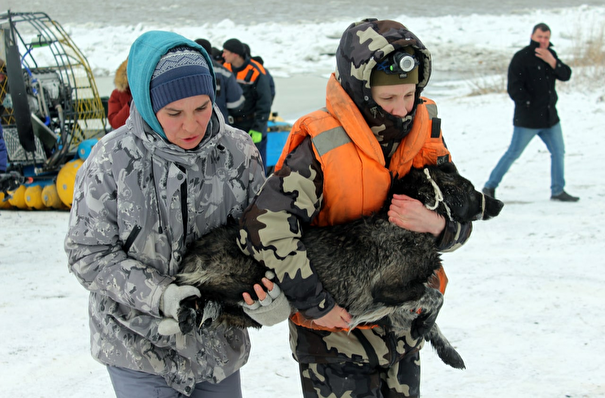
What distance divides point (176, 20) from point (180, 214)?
33657 mm

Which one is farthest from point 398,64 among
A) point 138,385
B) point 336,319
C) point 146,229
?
point 138,385

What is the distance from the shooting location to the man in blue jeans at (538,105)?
6.75 m

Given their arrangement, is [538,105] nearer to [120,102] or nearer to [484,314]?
[484,314]

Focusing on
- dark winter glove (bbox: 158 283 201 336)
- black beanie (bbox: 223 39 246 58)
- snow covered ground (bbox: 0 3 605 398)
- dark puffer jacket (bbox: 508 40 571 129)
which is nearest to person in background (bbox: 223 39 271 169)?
black beanie (bbox: 223 39 246 58)

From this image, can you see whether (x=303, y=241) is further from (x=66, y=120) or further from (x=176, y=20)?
(x=176, y=20)

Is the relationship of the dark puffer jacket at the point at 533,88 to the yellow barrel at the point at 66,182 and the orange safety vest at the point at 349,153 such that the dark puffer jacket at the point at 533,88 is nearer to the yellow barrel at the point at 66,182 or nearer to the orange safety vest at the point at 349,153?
the orange safety vest at the point at 349,153

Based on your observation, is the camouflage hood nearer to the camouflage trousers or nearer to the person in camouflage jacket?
the person in camouflage jacket

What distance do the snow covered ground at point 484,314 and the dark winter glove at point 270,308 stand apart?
1.44m

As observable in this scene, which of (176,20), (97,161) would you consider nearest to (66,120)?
(97,161)

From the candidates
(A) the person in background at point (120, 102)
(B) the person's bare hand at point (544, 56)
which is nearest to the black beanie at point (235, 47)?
(A) the person in background at point (120, 102)

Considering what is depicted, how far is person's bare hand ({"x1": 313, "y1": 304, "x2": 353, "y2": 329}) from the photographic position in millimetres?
1961

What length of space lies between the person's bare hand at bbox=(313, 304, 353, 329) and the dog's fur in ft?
0.13

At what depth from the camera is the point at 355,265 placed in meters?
2.02

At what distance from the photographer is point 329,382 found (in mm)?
2090
